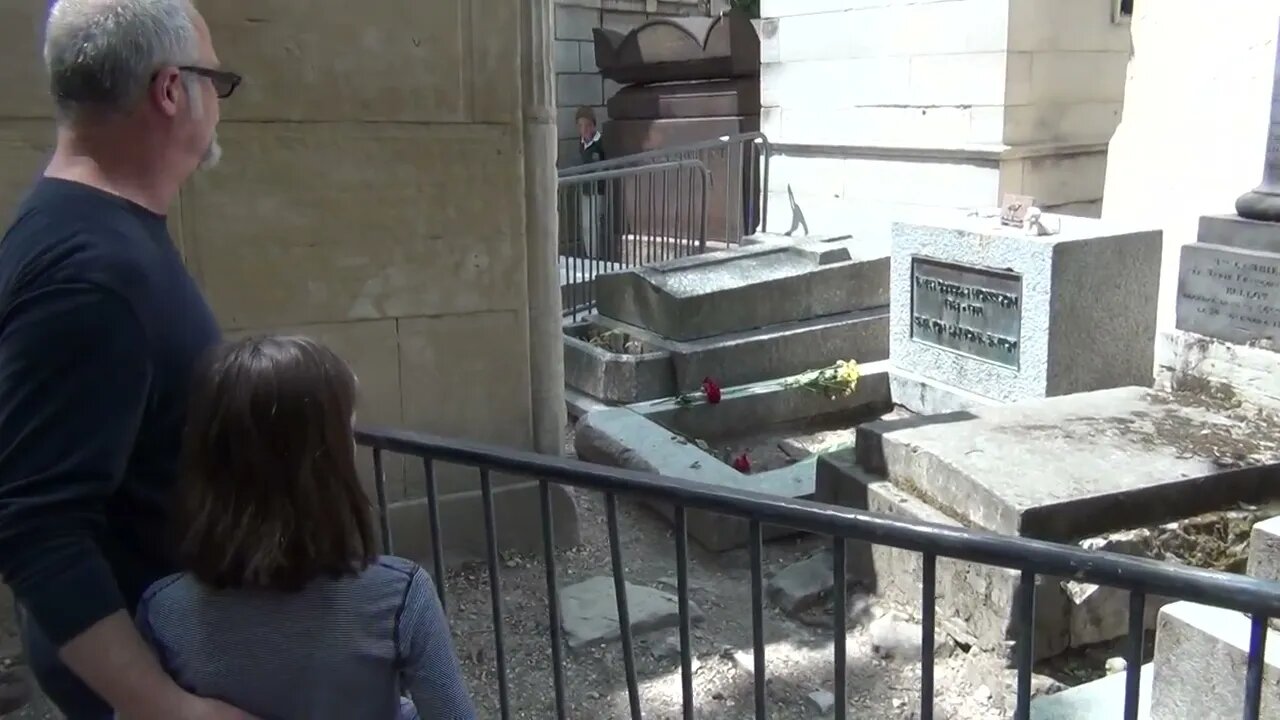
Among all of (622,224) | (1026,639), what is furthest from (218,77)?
(622,224)

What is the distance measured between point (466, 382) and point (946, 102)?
559 centimetres

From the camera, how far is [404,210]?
4062mm

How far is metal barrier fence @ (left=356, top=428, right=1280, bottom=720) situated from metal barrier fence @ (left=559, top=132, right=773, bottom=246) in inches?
312

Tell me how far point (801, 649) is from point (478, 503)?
1.37 meters

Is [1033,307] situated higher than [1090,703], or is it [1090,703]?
[1033,307]

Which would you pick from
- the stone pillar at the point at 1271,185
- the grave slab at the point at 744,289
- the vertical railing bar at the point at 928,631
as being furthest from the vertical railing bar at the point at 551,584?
the grave slab at the point at 744,289

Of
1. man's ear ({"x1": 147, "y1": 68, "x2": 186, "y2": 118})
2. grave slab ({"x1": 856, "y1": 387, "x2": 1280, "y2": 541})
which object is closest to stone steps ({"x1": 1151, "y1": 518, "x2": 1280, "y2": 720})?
grave slab ({"x1": 856, "y1": 387, "x2": 1280, "y2": 541})

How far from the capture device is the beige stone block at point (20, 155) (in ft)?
11.5

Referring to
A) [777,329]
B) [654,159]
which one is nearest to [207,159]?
[777,329]

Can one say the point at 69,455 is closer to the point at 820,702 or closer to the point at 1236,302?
the point at 820,702

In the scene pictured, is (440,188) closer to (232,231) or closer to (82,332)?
(232,231)

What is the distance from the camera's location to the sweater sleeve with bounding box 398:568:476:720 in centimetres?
149

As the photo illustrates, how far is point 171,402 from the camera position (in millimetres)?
1478

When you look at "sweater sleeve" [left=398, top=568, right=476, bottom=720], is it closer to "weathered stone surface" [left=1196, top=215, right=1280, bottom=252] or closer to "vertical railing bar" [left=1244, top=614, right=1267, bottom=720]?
"vertical railing bar" [left=1244, top=614, right=1267, bottom=720]
